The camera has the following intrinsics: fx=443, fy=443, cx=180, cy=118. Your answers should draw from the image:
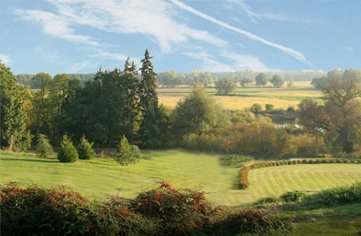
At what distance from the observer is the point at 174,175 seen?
3675 centimetres

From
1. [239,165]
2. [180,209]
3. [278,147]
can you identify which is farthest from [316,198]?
[278,147]

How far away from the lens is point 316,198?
1698cm

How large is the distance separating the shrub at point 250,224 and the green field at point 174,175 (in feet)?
42.1

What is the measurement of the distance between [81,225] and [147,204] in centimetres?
165

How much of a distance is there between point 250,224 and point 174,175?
89.8 feet

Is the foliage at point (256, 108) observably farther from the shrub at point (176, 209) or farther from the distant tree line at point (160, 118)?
the shrub at point (176, 209)

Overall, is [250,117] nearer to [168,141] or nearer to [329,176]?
[168,141]

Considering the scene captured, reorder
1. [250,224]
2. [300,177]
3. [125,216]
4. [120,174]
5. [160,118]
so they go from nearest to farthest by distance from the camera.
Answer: [125,216], [250,224], [120,174], [300,177], [160,118]

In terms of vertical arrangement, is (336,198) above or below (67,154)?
above

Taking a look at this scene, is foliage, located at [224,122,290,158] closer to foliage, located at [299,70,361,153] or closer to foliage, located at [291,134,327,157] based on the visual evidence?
foliage, located at [291,134,327,157]

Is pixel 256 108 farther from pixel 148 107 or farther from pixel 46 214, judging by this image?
pixel 46 214

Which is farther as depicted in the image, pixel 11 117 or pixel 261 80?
pixel 261 80

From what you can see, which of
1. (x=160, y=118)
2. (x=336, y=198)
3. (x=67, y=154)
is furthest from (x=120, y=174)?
(x=160, y=118)

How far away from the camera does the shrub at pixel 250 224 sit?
9477 mm
